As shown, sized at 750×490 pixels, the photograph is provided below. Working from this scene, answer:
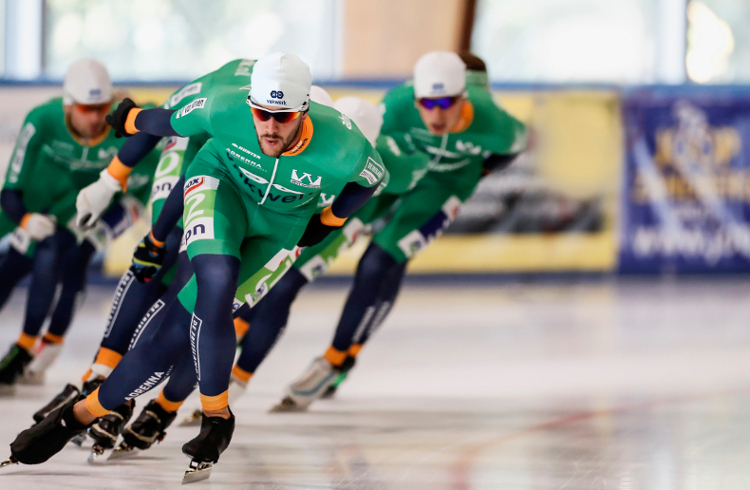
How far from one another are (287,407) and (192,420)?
0.61m

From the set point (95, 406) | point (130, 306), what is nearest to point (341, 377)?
point (130, 306)

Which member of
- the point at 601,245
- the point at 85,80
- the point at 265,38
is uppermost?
the point at 85,80

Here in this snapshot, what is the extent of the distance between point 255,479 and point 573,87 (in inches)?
289

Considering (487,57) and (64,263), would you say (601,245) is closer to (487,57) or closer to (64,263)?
(487,57)

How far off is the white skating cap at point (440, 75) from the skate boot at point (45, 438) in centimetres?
240

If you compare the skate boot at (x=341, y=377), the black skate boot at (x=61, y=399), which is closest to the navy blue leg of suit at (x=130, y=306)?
the black skate boot at (x=61, y=399)

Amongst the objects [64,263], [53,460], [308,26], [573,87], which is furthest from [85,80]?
[308,26]

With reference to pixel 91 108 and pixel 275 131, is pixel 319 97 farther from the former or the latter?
pixel 91 108

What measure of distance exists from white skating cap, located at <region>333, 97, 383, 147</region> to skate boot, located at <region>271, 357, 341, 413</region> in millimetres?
1335

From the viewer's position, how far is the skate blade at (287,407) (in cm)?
460

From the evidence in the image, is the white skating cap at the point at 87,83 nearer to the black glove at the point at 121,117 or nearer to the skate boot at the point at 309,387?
the black glove at the point at 121,117

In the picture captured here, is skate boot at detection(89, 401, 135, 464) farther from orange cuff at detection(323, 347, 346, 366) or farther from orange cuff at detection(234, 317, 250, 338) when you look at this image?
orange cuff at detection(323, 347, 346, 366)

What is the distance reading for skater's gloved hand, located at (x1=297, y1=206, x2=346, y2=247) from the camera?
11.8 ft

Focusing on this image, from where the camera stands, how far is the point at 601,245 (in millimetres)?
9641
